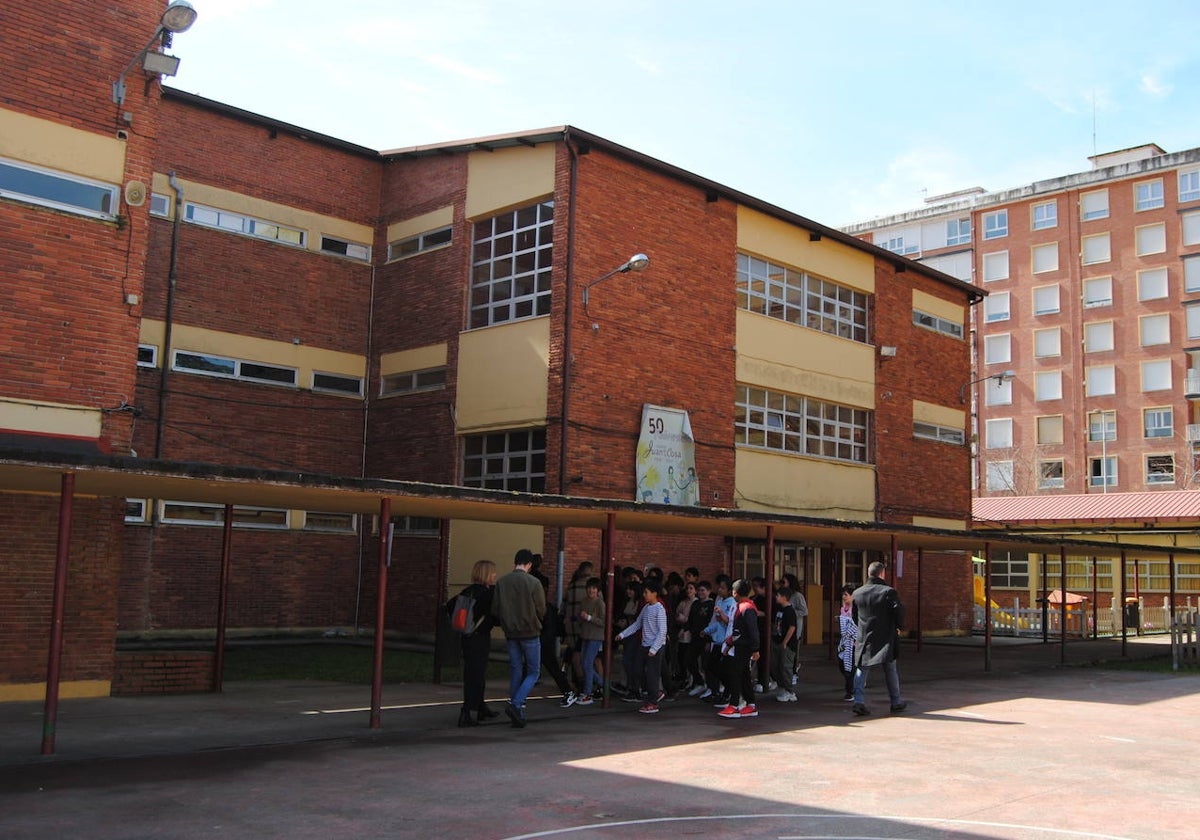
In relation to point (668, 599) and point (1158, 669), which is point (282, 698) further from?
point (1158, 669)

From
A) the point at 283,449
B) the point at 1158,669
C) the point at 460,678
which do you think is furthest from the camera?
the point at 283,449

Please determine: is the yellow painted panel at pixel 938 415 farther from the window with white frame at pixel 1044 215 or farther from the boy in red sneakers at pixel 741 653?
the window with white frame at pixel 1044 215

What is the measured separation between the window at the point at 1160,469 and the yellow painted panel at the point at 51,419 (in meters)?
53.8

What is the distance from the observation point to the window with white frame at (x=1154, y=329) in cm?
5566

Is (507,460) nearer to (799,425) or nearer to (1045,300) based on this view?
(799,425)

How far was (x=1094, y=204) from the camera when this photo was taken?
58469 millimetres

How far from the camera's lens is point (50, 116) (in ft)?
45.2

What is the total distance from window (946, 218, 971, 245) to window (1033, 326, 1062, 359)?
7.10m

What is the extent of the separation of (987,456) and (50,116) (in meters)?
55.8

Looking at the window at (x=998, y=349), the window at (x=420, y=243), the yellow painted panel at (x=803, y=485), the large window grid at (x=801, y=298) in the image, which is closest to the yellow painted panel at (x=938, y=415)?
the large window grid at (x=801, y=298)

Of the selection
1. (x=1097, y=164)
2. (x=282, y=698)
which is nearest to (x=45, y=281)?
(x=282, y=698)

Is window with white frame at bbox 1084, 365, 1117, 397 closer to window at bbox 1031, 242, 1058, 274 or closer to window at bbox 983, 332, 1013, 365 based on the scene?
window at bbox 983, 332, 1013, 365

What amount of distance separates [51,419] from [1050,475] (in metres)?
55.3

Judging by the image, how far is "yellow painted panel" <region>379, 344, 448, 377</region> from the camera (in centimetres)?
2253
